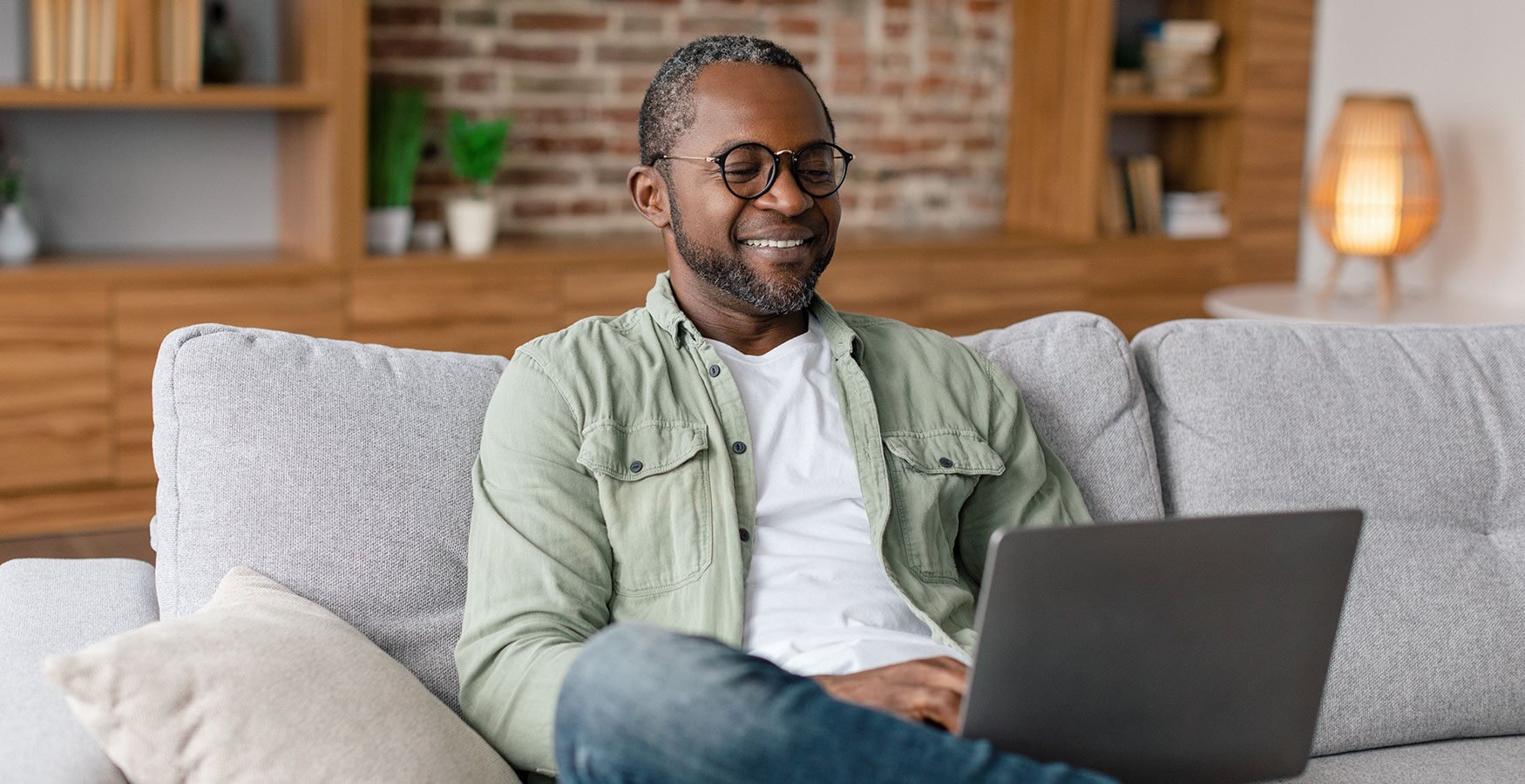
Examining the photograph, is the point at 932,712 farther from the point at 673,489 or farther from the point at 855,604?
the point at 673,489

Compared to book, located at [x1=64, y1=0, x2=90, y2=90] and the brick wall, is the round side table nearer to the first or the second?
the brick wall

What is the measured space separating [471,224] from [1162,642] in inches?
110

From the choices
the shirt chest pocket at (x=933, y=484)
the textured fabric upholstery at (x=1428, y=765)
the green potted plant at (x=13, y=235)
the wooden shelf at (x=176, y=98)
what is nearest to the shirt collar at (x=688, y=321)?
the shirt chest pocket at (x=933, y=484)

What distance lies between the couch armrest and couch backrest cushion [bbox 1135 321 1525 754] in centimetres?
128

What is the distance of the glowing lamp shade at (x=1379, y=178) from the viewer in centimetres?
364

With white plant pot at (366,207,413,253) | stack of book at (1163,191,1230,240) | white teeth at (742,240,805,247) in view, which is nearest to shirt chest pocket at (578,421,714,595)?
white teeth at (742,240,805,247)

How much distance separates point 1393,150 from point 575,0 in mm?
2084

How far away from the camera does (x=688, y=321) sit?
172cm

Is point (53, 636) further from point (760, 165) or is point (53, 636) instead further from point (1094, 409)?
point (1094, 409)

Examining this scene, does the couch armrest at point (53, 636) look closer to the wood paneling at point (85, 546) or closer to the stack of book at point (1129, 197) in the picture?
the wood paneling at point (85, 546)

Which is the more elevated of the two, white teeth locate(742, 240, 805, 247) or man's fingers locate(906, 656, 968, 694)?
white teeth locate(742, 240, 805, 247)

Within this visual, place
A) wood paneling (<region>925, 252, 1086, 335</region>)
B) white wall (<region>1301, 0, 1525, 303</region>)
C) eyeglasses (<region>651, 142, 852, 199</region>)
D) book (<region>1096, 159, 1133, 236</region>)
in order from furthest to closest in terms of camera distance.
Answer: book (<region>1096, 159, 1133, 236</region>)
wood paneling (<region>925, 252, 1086, 335</region>)
white wall (<region>1301, 0, 1525, 303</region>)
eyeglasses (<region>651, 142, 852, 199</region>)

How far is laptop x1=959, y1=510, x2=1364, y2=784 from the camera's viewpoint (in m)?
1.14

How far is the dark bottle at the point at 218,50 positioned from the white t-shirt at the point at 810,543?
2.30m
